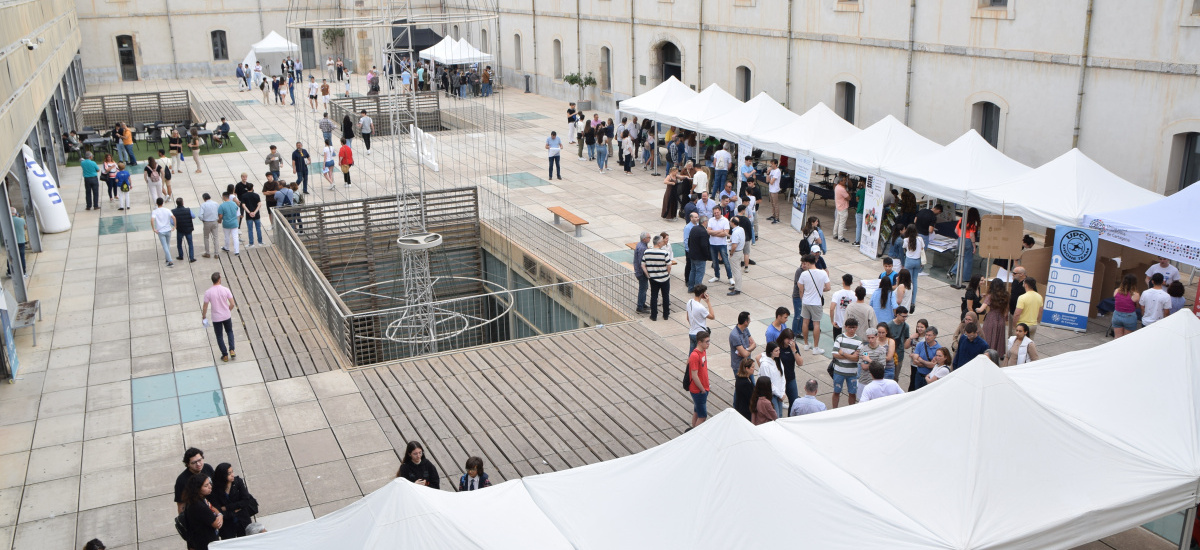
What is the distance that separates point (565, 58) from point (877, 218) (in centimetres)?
2314

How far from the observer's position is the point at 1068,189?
14141 millimetres

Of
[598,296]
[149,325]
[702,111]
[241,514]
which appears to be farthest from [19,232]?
[702,111]

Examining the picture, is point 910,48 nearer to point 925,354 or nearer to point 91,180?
point 925,354

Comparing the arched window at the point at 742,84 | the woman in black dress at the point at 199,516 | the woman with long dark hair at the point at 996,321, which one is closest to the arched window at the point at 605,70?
the arched window at the point at 742,84

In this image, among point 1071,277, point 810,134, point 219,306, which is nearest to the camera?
point 219,306

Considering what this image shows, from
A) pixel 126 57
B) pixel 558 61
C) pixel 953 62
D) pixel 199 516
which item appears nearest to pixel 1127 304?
pixel 953 62

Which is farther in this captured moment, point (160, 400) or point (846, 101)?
point (846, 101)

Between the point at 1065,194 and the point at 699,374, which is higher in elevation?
the point at 1065,194

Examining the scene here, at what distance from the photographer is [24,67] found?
61.2 feet

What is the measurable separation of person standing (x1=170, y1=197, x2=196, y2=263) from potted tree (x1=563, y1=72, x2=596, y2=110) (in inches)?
799

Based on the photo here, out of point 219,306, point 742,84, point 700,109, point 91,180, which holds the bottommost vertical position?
point 219,306

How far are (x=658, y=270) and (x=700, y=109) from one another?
10.3 m

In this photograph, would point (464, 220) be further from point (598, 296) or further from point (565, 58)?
point (565, 58)

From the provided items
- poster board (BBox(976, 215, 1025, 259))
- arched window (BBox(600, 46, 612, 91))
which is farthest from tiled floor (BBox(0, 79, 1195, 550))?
arched window (BBox(600, 46, 612, 91))
